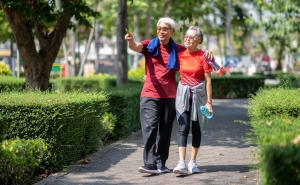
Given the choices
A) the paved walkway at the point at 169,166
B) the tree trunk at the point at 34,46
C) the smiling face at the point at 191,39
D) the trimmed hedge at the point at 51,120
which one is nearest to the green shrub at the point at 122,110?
the paved walkway at the point at 169,166

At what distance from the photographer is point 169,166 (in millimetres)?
8344

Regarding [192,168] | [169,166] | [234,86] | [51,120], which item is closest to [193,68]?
[192,168]

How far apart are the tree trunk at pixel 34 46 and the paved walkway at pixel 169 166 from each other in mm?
2647

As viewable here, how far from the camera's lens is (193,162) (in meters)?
7.72

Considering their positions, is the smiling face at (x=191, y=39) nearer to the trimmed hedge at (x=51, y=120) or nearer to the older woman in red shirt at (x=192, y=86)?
the older woman in red shirt at (x=192, y=86)

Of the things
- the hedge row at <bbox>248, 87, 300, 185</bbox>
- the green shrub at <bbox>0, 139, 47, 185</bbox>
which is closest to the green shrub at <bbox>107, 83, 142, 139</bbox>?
the green shrub at <bbox>0, 139, 47, 185</bbox>

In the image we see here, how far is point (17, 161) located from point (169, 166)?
260 cm

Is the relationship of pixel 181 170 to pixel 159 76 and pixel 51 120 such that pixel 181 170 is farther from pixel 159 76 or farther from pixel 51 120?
pixel 51 120

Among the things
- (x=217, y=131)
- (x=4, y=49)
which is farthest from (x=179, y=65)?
(x=4, y=49)

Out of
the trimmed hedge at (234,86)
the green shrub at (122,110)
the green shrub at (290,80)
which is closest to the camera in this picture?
the green shrub at (290,80)

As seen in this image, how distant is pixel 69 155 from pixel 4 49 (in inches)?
2654

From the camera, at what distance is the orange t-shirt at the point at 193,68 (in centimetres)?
755

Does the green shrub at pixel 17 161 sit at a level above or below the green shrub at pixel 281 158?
below

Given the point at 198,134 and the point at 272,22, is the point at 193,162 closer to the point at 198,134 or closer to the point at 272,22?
the point at 198,134
